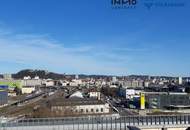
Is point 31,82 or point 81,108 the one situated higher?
point 31,82

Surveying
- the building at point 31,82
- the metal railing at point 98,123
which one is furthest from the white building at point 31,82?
the metal railing at point 98,123

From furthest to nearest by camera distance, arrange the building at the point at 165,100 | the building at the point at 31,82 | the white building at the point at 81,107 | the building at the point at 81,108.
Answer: the building at the point at 31,82 → the building at the point at 165,100 → the white building at the point at 81,107 → the building at the point at 81,108

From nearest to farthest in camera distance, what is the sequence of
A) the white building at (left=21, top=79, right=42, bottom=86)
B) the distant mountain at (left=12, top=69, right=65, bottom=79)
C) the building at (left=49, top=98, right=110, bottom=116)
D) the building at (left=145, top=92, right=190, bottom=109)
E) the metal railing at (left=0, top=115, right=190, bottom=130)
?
the metal railing at (left=0, top=115, right=190, bottom=130) < the building at (left=49, top=98, right=110, bottom=116) < the building at (left=145, top=92, right=190, bottom=109) < the white building at (left=21, top=79, right=42, bottom=86) < the distant mountain at (left=12, top=69, right=65, bottom=79)

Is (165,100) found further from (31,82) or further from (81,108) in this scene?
(31,82)

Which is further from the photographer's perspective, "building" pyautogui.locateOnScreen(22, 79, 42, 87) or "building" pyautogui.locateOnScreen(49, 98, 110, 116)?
"building" pyautogui.locateOnScreen(22, 79, 42, 87)

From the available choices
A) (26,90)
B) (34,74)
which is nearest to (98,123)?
(26,90)

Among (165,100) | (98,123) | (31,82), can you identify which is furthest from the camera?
(31,82)

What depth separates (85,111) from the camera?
37375mm

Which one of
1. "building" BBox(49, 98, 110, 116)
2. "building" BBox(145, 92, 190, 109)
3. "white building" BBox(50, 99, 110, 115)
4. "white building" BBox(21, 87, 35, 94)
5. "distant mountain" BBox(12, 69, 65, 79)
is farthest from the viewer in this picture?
"distant mountain" BBox(12, 69, 65, 79)

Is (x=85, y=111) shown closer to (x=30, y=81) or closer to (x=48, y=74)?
(x=30, y=81)

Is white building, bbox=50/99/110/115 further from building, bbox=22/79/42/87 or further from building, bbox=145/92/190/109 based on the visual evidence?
building, bbox=22/79/42/87

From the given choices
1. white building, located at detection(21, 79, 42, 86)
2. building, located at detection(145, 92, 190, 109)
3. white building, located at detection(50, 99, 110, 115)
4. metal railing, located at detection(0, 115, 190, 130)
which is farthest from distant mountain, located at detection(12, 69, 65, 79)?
metal railing, located at detection(0, 115, 190, 130)

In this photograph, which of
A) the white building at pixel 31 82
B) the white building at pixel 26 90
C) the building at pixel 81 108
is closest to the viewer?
the building at pixel 81 108

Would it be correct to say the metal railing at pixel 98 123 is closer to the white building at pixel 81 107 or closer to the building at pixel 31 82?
the white building at pixel 81 107
